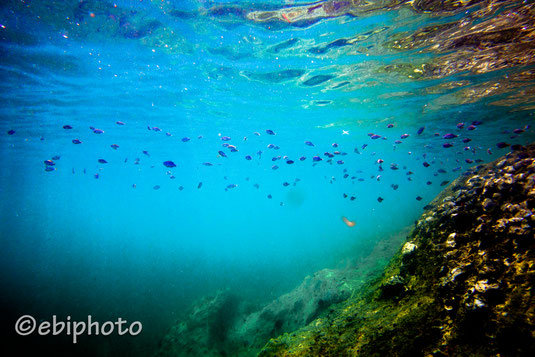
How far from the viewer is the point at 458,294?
9.81 ft

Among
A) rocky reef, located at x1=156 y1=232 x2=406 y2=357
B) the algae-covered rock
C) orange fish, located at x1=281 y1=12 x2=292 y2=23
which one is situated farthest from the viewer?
orange fish, located at x1=281 y1=12 x2=292 y2=23

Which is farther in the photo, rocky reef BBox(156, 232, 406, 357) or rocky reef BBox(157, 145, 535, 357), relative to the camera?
rocky reef BBox(156, 232, 406, 357)

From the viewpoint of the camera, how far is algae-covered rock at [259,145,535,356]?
2496 mm

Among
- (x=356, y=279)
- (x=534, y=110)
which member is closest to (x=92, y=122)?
(x=356, y=279)

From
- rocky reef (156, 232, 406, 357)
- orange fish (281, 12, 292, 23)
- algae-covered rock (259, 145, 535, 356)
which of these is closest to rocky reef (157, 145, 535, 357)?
algae-covered rock (259, 145, 535, 356)

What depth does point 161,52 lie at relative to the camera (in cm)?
1265

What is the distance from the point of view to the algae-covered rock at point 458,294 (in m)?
2.50

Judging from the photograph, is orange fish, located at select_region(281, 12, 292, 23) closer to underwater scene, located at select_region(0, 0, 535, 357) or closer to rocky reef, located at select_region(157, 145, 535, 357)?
underwater scene, located at select_region(0, 0, 535, 357)

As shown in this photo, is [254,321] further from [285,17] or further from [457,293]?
[285,17]

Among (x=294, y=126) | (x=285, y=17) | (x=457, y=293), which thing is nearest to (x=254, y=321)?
(x=457, y=293)

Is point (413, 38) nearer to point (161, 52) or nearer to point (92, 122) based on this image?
point (161, 52)

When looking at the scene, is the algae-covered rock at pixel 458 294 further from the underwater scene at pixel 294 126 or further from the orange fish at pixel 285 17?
the orange fish at pixel 285 17

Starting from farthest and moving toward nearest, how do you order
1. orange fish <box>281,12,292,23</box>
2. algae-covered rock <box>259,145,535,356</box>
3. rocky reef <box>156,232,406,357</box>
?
orange fish <box>281,12,292,23</box> → rocky reef <box>156,232,406,357</box> → algae-covered rock <box>259,145,535,356</box>

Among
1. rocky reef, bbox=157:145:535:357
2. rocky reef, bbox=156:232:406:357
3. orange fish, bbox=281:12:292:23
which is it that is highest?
orange fish, bbox=281:12:292:23
